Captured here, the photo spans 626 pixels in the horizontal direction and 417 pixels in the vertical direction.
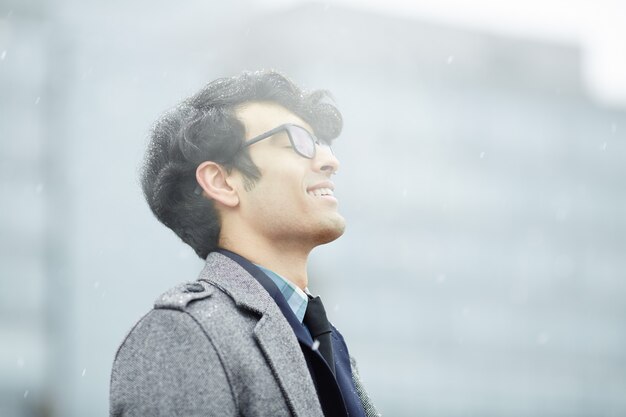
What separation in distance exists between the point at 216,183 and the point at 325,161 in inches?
14.2

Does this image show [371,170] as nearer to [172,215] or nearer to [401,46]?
[401,46]

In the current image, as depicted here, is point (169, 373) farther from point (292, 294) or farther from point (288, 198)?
point (288, 198)

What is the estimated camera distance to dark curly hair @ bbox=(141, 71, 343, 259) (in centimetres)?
340

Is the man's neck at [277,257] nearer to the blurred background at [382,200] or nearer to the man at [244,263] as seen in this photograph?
the man at [244,263]

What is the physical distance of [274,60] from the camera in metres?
63.2

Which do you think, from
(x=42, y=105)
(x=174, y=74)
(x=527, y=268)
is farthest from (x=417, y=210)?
(x=42, y=105)

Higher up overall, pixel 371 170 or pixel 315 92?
pixel 371 170

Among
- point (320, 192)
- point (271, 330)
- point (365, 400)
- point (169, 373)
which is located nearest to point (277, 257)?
point (320, 192)

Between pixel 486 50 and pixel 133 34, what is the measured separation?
24434 mm

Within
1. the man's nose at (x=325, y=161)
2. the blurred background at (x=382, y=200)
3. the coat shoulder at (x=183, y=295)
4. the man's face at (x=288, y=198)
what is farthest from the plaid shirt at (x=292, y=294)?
the blurred background at (x=382, y=200)

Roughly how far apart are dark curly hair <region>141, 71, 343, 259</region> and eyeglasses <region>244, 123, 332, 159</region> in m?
0.07

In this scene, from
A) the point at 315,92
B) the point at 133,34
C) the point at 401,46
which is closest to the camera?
the point at 315,92

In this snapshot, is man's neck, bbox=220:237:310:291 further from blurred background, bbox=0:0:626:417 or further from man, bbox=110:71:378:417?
blurred background, bbox=0:0:626:417

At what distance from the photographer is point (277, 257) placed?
10.9 ft
